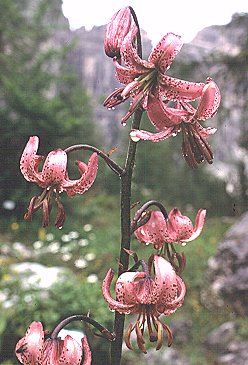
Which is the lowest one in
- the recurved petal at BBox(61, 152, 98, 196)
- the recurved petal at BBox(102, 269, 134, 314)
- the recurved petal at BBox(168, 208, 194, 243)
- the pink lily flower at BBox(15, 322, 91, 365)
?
the pink lily flower at BBox(15, 322, 91, 365)

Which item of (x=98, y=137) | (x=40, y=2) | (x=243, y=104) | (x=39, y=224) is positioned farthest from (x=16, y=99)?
(x=98, y=137)

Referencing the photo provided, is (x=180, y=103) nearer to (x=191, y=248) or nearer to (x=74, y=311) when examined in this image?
(x=74, y=311)

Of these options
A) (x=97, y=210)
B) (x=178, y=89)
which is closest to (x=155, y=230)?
(x=178, y=89)

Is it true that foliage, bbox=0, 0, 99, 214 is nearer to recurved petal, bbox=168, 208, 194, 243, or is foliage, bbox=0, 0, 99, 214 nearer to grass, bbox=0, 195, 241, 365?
grass, bbox=0, 195, 241, 365

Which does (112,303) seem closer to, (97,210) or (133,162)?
(133,162)

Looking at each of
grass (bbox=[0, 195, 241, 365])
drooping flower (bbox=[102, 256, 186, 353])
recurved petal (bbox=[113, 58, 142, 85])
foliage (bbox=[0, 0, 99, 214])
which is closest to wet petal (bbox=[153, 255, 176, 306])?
drooping flower (bbox=[102, 256, 186, 353])

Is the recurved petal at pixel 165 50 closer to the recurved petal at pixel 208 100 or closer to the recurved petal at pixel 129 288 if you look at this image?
the recurved petal at pixel 208 100
